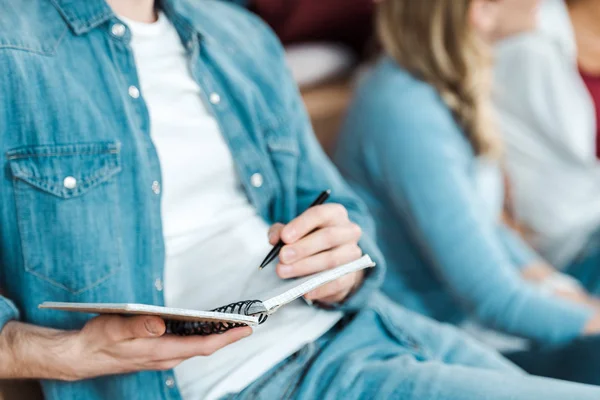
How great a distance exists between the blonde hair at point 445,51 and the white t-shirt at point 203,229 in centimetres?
47

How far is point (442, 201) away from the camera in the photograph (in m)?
1.15

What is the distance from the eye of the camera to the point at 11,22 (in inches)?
29.3

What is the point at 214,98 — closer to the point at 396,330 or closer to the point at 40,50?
the point at 40,50

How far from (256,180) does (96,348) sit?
1.08 feet

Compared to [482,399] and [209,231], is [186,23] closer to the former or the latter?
[209,231]

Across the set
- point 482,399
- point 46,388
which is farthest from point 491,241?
point 46,388

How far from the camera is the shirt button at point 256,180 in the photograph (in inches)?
36.4

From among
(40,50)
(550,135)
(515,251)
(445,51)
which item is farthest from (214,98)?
(550,135)

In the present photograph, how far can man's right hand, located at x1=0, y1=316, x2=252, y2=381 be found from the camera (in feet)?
2.14

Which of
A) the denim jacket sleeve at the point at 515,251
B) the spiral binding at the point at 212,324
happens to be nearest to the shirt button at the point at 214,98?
the spiral binding at the point at 212,324

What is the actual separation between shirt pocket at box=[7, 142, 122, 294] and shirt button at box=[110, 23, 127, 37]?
0.13 meters

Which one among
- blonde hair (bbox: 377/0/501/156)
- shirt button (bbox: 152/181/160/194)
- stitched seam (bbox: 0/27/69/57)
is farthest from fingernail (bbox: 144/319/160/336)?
blonde hair (bbox: 377/0/501/156)

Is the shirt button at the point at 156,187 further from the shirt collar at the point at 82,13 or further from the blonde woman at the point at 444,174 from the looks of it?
the blonde woman at the point at 444,174

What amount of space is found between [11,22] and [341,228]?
1.33ft
